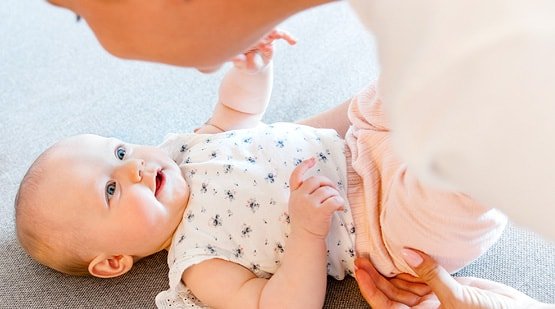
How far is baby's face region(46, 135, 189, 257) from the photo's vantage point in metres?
1.03

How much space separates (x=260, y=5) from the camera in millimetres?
569

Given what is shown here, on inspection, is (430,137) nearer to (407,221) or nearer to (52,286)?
(407,221)

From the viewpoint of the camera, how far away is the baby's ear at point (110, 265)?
1059 millimetres

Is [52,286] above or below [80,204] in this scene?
below

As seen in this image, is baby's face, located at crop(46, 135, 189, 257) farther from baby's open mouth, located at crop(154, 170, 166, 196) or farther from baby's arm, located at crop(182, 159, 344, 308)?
baby's arm, located at crop(182, 159, 344, 308)

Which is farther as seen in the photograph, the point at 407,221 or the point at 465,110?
the point at 407,221

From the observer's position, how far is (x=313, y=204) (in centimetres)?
95

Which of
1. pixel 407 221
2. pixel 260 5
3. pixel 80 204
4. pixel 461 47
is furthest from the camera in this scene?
pixel 80 204

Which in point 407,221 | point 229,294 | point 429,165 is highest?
point 429,165

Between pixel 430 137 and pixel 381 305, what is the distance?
52 cm

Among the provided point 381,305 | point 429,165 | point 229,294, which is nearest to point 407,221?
point 381,305

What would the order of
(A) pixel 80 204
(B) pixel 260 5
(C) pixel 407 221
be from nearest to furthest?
(B) pixel 260 5 < (C) pixel 407 221 < (A) pixel 80 204

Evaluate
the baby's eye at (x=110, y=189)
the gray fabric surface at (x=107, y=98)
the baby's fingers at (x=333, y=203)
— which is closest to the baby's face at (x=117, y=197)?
the baby's eye at (x=110, y=189)

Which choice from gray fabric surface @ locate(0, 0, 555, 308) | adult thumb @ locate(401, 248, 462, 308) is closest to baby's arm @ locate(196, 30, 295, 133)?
gray fabric surface @ locate(0, 0, 555, 308)
